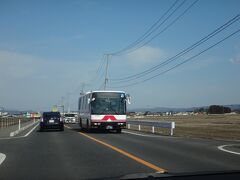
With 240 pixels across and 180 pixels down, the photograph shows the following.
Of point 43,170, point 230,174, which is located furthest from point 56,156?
point 230,174

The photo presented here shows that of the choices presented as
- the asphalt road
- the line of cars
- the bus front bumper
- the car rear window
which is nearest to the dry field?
the bus front bumper

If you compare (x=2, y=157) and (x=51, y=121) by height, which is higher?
(x=51, y=121)

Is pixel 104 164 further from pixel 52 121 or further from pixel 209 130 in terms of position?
pixel 209 130

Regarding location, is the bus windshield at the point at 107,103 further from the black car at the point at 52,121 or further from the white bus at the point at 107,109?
the black car at the point at 52,121

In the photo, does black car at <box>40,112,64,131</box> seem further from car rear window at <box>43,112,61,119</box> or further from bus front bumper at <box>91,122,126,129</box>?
bus front bumper at <box>91,122,126,129</box>

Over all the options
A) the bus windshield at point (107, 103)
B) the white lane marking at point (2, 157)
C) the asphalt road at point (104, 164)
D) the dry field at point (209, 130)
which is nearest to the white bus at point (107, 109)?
the bus windshield at point (107, 103)

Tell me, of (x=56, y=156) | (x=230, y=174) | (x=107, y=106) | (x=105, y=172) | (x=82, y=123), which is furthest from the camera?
(x=82, y=123)

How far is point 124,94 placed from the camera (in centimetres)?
3284

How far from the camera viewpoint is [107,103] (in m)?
32.6

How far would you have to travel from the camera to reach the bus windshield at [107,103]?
1272 inches

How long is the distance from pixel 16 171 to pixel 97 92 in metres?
21.2

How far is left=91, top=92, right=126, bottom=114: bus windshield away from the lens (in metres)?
32.3

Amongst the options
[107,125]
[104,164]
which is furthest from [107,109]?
[104,164]

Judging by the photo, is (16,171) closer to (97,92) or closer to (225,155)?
(225,155)
